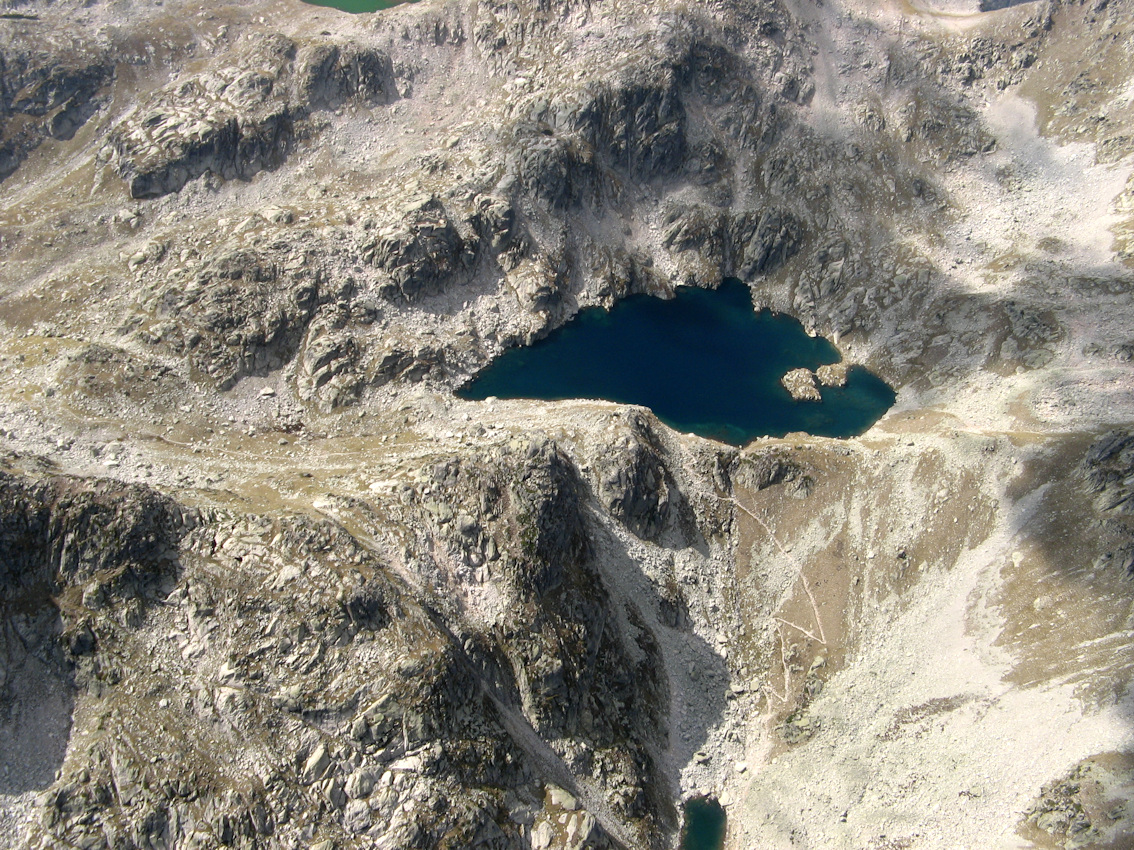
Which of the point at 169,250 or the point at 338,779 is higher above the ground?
the point at 169,250

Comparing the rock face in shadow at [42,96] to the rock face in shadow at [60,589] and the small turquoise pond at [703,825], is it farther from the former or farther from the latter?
the small turquoise pond at [703,825]

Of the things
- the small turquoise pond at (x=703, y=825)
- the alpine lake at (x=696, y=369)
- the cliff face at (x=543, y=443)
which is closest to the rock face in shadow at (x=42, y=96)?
the cliff face at (x=543, y=443)

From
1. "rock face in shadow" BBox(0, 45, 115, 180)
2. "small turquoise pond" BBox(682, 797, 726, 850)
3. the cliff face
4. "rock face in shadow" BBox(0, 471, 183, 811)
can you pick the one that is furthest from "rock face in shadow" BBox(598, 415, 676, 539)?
"rock face in shadow" BBox(0, 45, 115, 180)

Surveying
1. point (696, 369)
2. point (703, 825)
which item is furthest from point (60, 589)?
point (696, 369)

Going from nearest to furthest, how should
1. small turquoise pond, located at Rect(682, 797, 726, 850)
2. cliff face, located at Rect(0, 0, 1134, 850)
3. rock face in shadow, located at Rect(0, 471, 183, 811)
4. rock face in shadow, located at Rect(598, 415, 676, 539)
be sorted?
1. rock face in shadow, located at Rect(0, 471, 183, 811)
2. cliff face, located at Rect(0, 0, 1134, 850)
3. small turquoise pond, located at Rect(682, 797, 726, 850)
4. rock face in shadow, located at Rect(598, 415, 676, 539)

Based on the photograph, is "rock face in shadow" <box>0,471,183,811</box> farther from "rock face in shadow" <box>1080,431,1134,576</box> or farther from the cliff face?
"rock face in shadow" <box>1080,431,1134,576</box>

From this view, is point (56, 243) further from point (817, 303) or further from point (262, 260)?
point (817, 303)

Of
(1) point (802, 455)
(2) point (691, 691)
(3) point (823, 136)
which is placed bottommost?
(2) point (691, 691)

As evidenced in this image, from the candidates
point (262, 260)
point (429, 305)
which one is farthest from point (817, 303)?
point (262, 260)
